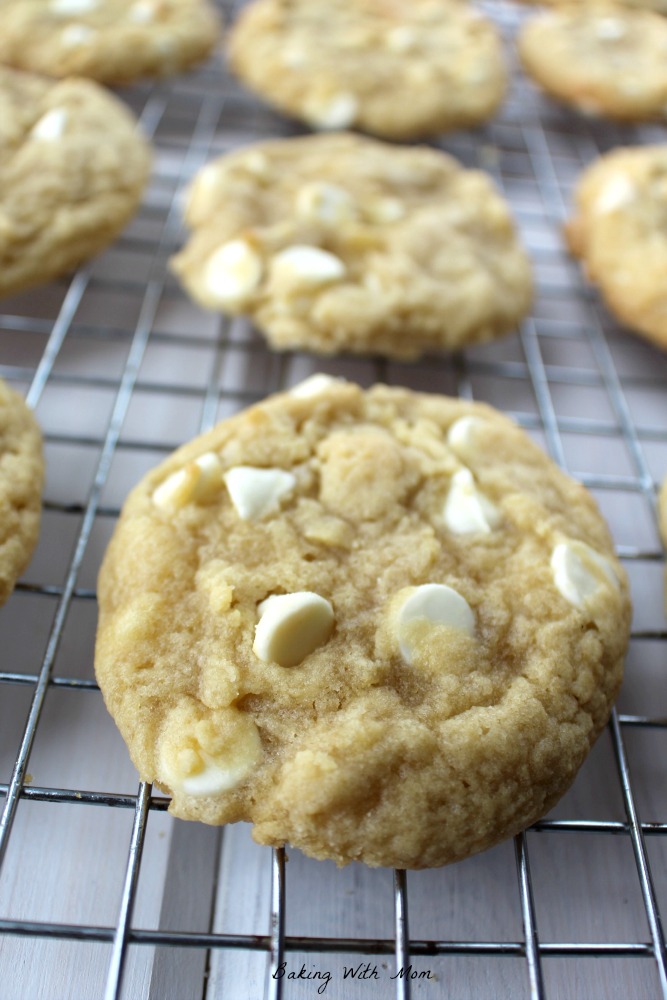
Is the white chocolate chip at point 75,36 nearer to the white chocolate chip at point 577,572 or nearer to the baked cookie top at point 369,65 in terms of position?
the baked cookie top at point 369,65

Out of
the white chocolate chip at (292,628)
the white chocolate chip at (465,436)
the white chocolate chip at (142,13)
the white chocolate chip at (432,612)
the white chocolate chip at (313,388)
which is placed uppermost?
the white chocolate chip at (142,13)

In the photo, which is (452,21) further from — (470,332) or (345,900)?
(345,900)

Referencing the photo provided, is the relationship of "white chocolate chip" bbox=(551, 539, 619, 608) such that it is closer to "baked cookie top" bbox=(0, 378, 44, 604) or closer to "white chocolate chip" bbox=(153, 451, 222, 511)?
"white chocolate chip" bbox=(153, 451, 222, 511)

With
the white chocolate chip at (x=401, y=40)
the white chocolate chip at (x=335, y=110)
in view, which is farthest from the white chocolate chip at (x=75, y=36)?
the white chocolate chip at (x=401, y=40)

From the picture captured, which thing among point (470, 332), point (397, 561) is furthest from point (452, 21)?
point (397, 561)

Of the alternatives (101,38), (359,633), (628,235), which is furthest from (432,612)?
(101,38)
